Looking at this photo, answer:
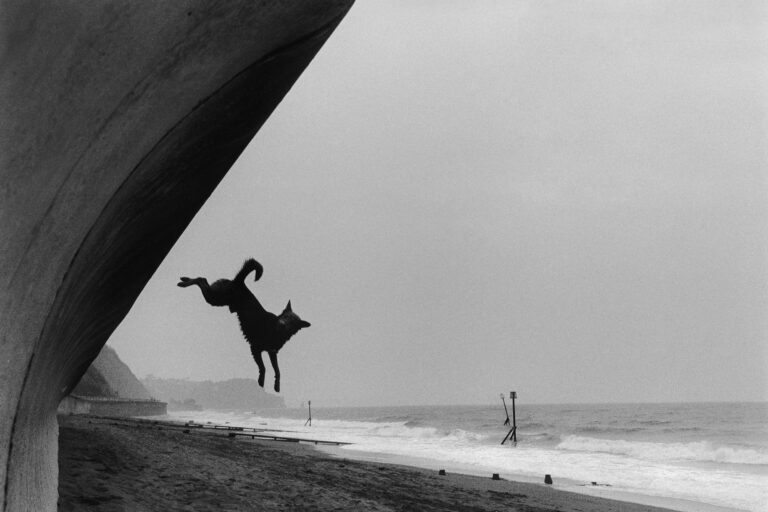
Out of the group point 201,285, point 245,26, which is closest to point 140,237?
point 245,26

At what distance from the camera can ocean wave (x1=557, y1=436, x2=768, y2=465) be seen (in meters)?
27.8

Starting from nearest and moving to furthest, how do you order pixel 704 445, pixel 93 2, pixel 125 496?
1. pixel 93 2
2. pixel 125 496
3. pixel 704 445

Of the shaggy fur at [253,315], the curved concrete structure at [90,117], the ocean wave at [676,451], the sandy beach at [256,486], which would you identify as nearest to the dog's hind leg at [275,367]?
the shaggy fur at [253,315]

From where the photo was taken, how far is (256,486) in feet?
34.6

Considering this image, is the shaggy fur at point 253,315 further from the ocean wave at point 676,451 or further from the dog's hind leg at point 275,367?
the ocean wave at point 676,451

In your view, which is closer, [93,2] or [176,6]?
[93,2]

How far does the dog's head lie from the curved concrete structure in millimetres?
2366

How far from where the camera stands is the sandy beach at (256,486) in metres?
7.88

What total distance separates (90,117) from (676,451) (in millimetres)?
34231

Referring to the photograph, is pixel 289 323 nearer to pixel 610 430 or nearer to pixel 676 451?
pixel 676 451

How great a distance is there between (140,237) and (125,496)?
6.36m

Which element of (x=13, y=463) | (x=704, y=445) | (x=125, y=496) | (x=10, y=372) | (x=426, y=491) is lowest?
(x=704, y=445)

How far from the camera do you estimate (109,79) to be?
1536 millimetres

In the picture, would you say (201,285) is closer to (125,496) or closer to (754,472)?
(125,496)
